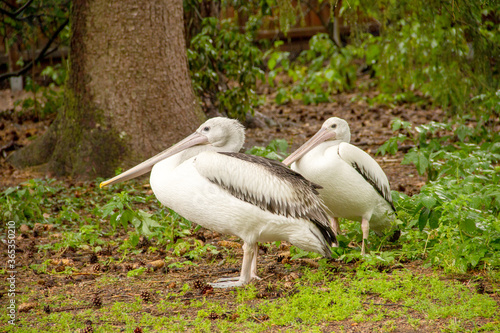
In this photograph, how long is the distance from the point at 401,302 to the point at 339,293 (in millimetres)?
339

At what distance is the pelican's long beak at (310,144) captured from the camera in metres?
4.07

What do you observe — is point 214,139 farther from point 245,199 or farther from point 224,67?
point 224,67

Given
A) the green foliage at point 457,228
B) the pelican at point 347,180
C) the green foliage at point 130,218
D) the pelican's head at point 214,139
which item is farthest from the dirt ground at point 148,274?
the pelican's head at point 214,139

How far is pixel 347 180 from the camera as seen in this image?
3881 mm

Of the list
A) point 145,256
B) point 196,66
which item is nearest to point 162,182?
point 145,256

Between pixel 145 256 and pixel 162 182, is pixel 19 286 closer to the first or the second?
pixel 145 256

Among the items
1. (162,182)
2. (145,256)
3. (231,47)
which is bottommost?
(145,256)

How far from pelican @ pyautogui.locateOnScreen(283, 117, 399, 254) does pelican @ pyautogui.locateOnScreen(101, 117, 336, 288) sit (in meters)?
0.24

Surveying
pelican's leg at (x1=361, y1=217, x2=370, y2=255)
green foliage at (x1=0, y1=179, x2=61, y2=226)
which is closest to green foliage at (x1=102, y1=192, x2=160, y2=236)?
green foliage at (x1=0, y1=179, x2=61, y2=226)

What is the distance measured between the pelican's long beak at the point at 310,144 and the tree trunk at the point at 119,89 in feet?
7.69

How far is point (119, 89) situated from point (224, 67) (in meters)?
2.46

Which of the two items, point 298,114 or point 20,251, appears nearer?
point 20,251

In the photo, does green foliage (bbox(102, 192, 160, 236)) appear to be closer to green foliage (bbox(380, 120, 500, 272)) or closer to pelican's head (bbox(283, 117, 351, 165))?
pelican's head (bbox(283, 117, 351, 165))

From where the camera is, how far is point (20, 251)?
175 inches
